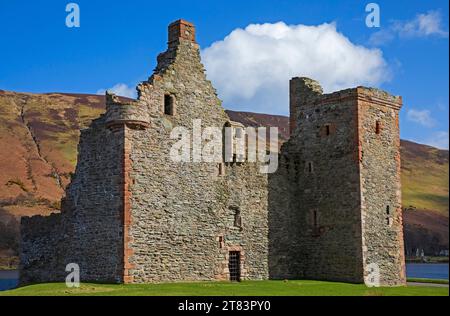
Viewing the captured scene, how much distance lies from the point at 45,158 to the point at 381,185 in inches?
3644

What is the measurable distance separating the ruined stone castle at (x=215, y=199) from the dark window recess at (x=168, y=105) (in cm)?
5

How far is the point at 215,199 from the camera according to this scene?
32.6m

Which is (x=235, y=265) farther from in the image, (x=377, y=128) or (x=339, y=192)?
(x=377, y=128)

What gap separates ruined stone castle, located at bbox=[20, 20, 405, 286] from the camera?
29375mm

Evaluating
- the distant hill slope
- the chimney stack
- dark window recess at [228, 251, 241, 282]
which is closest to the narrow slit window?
dark window recess at [228, 251, 241, 282]

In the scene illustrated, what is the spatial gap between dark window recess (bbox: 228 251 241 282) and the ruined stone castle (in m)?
0.06

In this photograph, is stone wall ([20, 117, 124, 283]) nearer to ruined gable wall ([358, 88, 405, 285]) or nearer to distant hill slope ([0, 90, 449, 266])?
ruined gable wall ([358, 88, 405, 285])

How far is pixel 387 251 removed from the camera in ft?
115

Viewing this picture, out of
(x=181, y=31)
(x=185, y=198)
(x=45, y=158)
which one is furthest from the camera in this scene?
(x=45, y=158)

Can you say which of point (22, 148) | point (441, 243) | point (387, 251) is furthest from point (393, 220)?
point (441, 243)

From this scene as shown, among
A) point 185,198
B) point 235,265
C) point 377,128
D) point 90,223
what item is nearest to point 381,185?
point 377,128

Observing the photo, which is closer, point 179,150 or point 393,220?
point 179,150
